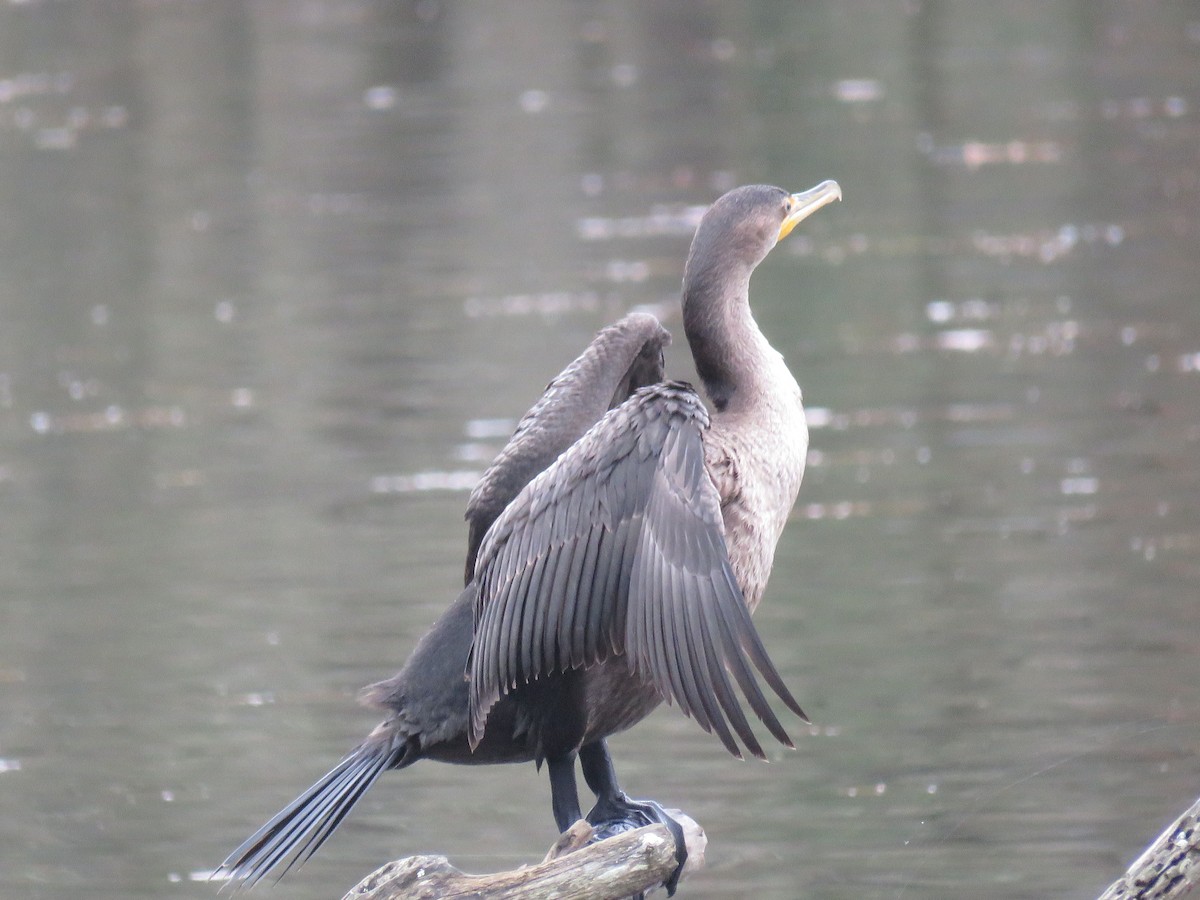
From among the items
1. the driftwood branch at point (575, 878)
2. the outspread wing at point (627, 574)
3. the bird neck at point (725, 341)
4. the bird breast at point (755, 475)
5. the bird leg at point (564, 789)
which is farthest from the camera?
the bird neck at point (725, 341)

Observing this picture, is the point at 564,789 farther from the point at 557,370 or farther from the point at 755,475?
the point at 557,370

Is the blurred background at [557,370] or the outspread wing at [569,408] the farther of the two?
the blurred background at [557,370]

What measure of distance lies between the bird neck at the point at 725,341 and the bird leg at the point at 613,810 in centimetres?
87

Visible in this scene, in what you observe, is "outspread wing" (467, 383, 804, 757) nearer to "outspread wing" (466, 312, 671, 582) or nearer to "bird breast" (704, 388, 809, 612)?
"bird breast" (704, 388, 809, 612)

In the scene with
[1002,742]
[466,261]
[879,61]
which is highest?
[879,61]

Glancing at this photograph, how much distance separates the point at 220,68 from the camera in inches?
877

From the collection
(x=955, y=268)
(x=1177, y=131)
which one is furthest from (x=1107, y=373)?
(x=1177, y=131)

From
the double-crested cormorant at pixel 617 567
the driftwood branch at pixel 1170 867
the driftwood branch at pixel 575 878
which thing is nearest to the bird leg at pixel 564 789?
the double-crested cormorant at pixel 617 567

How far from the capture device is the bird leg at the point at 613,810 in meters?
4.52

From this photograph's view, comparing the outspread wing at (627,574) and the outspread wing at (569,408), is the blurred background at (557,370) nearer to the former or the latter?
the outspread wing at (569,408)

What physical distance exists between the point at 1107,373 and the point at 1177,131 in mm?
5886

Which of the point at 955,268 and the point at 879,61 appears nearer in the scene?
the point at 955,268

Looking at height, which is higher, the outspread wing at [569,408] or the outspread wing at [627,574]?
the outspread wing at [569,408]

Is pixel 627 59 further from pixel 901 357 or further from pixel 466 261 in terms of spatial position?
pixel 901 357
